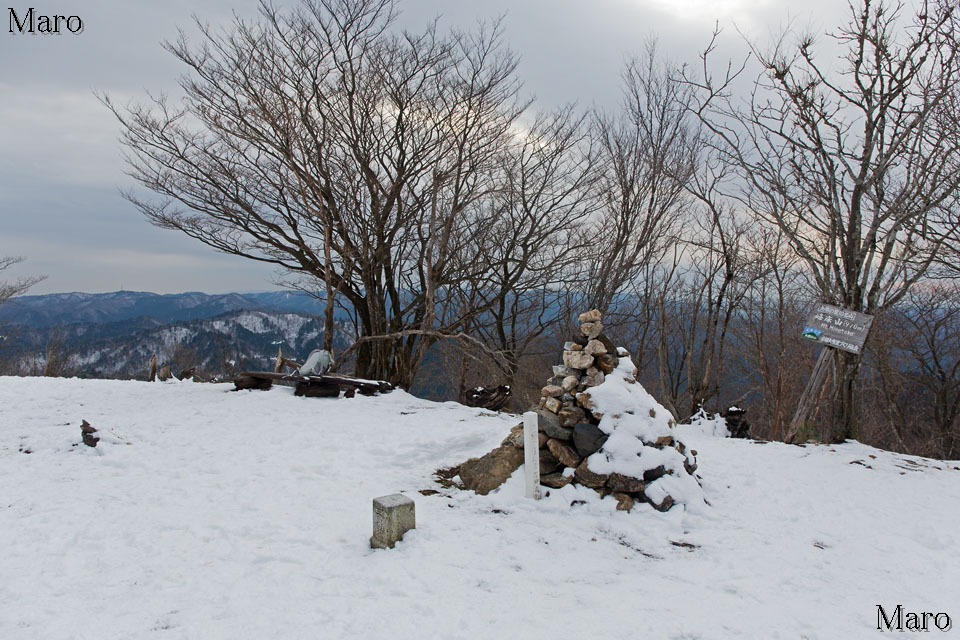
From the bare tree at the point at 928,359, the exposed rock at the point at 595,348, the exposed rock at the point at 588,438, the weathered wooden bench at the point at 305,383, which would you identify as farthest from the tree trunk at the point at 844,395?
the bare tree at the point at 928,359

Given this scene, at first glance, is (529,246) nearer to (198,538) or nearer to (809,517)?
(809,517)

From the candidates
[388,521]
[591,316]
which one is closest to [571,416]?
[591,316]

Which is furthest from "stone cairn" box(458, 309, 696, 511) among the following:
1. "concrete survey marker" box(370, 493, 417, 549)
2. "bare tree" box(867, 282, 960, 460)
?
"bare tree" box(867, 282, 960, 460)

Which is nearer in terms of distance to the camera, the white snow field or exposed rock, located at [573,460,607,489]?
the white snow field

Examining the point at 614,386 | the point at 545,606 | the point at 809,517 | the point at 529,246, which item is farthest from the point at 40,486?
the point at 529,246

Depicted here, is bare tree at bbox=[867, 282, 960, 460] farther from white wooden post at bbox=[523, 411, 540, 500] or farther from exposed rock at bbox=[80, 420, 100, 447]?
exposed rock at bbox=[80, 420, 100, 447]

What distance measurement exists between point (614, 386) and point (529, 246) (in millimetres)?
9754

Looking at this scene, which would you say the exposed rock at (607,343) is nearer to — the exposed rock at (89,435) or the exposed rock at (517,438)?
the exposed rock at (517,438)

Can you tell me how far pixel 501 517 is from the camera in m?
4.35

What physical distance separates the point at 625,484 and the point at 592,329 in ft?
5.25

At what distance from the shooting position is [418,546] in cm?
365

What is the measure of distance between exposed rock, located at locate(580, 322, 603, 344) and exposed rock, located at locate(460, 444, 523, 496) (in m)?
1.43

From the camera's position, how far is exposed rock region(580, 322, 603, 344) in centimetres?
527

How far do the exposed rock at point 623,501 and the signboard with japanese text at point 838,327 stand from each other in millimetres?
4211
